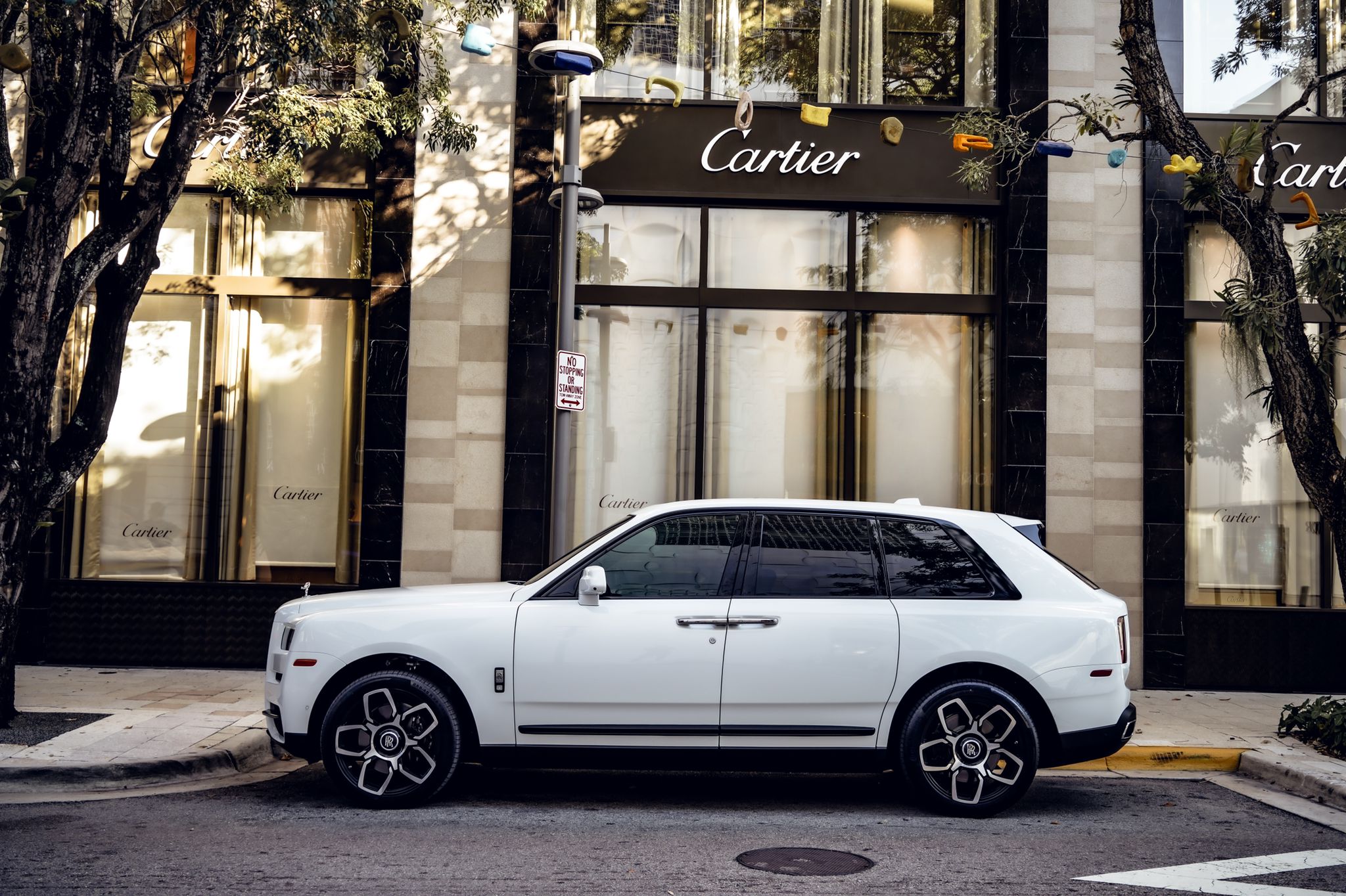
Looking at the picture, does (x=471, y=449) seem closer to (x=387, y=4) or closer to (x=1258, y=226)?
(x=387, y=4)

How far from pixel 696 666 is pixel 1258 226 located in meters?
5.68

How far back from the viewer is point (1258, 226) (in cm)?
873

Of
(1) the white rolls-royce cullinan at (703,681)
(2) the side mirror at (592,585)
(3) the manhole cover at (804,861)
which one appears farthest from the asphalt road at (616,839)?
A: (2) the side mirror at (592,585)

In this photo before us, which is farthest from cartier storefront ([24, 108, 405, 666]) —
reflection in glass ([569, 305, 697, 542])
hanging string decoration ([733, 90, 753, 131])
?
hanging string decoration ([733, 90, 753, 131])

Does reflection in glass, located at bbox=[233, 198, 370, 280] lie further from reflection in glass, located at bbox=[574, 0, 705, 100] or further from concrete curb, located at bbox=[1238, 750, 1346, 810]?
concrete curb, located at bbox=[1238, 750, 1346, 810]

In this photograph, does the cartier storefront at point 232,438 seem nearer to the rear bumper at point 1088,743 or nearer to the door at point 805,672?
the door at point 805,672

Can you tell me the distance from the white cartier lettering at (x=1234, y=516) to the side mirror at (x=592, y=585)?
7869mm

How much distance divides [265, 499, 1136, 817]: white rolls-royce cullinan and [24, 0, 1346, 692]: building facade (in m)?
5.10

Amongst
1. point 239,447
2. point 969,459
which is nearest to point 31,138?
point 239,447

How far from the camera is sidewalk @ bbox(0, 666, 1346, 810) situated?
705 centimetres

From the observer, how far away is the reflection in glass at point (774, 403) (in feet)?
39.1

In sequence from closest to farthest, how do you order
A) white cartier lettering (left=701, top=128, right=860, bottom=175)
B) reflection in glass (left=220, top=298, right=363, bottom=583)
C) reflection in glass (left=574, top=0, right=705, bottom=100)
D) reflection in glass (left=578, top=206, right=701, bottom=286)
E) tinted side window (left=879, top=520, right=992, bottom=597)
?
tinted side window (left=879, top=520, right=992, bottom=597)
reflection in glass (left=220, top=298, right=363, bottom=583)
white cartier lettering (left=701, top=128, right=860, bottom=175)
reflection in glass (left=578, top=206, right=701, bottom=286)
reflection in glass (left=574, top=0, right=705, bottom=100)

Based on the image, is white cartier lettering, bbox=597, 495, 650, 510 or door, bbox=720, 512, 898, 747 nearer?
door, bbox=720, 512, 898, 747

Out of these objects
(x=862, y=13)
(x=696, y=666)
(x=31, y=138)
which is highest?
(x=862, y=13)
